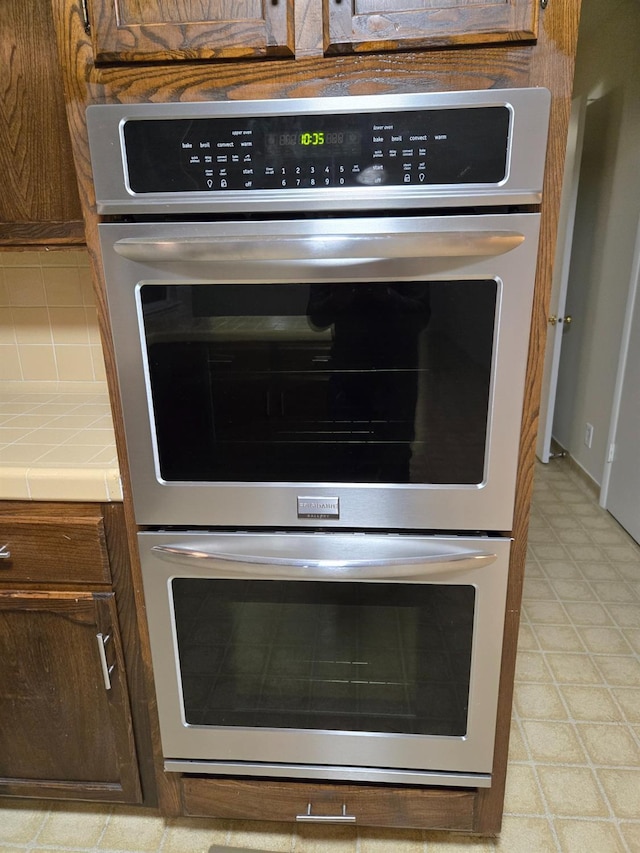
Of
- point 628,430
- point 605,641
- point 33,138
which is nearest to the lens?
point 33,138

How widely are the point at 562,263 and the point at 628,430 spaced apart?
1047mm

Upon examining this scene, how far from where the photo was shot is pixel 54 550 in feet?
3.86

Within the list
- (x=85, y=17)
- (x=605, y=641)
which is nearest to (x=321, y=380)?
(x=85, y=17)

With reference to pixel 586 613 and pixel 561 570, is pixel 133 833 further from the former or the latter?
pixel 561 570

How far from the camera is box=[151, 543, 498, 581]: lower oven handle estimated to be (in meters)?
1.07

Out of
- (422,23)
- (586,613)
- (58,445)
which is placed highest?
(422,23)

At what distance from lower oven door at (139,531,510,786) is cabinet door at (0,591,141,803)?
12 centimetres

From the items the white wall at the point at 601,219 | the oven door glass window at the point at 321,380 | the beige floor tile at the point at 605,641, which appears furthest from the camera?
the white wall at the point at 601,219

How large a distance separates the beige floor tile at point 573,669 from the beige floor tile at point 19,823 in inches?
61.6

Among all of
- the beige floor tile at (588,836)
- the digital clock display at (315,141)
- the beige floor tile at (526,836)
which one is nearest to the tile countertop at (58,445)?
the digital clock display at (315,141)

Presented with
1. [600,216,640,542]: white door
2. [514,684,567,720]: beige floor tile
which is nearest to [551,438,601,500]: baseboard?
[600,216,640,542]: white door

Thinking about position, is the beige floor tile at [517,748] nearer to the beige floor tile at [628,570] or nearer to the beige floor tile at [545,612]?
the beige floor tile at [545,612]

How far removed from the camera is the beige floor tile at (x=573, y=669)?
1.85 meters

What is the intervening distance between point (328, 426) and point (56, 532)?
24.0 inches
